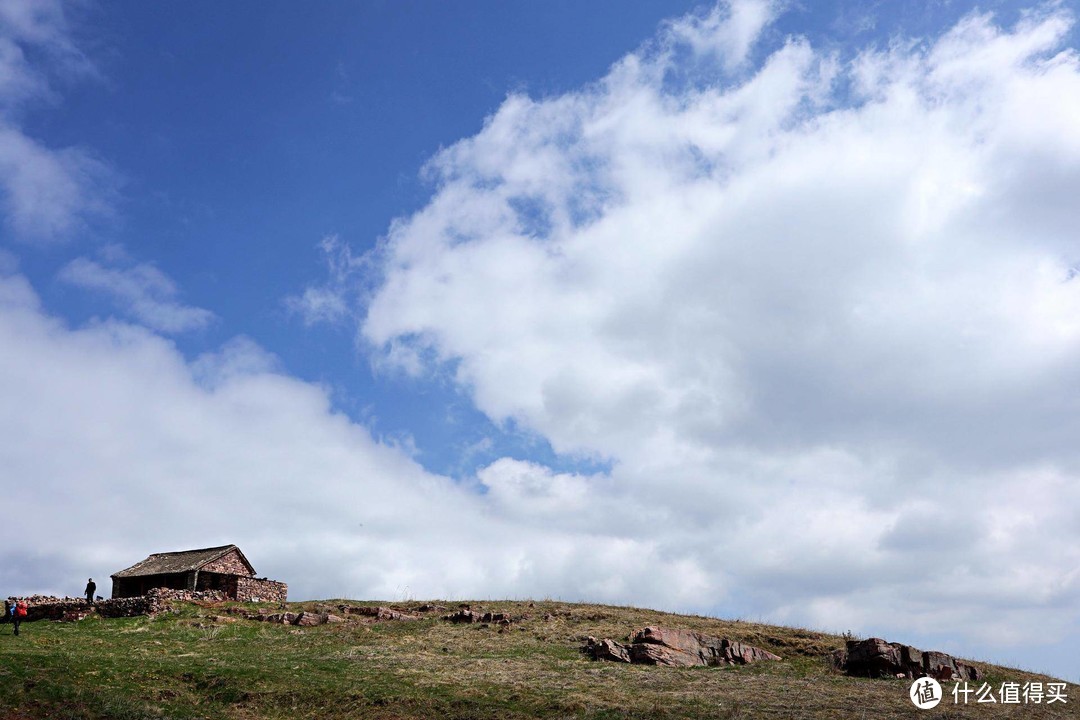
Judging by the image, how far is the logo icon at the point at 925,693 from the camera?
2783cm

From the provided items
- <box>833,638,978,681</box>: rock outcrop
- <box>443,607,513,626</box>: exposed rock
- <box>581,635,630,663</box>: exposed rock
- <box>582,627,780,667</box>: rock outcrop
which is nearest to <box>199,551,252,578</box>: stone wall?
<box>443,607,513,626</box>: exposed rock

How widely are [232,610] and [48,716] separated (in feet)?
72.6

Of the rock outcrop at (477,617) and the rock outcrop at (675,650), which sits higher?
the rock outcrop at (477,617)

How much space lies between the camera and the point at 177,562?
56438 millimetres

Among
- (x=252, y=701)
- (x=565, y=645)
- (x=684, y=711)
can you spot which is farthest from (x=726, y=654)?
(x=252, y=701)

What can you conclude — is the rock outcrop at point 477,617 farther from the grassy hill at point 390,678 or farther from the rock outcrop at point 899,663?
the rock outcrop at point 899,663

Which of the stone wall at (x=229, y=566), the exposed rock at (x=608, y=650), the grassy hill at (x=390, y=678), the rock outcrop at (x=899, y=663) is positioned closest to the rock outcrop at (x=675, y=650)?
the exposed rock at (x=608, y=650)

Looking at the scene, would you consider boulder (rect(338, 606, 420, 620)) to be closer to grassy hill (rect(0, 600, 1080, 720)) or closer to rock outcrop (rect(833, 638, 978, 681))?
grassy hill (rect(0, 600, 1080, 720))

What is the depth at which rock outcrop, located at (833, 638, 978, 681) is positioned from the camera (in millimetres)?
34594

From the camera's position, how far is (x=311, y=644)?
36812 mm

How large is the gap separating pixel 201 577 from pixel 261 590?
4319 mm

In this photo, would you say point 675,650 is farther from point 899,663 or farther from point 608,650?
point 899,663

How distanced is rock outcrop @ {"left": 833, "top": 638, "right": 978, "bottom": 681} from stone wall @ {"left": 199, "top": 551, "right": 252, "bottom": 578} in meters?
40.5

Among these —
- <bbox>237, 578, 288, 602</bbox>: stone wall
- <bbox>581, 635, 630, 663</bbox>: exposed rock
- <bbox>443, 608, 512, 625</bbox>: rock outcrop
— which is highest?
<bbox>237, 578, 288, 602</bbox>: stone wall
